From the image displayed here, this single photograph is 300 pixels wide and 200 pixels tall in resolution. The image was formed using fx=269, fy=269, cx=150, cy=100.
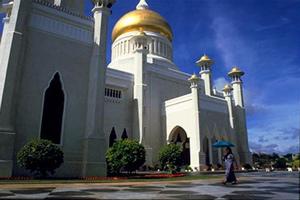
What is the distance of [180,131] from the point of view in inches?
1034

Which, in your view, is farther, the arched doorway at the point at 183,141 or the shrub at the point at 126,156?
the arched doorway at the point at 183,141

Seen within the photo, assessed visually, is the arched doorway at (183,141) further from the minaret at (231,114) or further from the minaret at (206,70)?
the minaret at (206,70)

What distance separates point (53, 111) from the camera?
14.4 meters

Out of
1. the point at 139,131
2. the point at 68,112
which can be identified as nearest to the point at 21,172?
the point at 68,112

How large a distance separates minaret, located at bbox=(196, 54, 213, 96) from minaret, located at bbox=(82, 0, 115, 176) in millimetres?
14807

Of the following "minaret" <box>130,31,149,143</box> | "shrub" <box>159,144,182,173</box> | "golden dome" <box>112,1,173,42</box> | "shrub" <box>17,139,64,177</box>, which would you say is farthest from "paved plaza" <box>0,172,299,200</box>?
"golden dome" <box>112,1,173,42</box>

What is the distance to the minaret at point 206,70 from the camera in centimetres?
2884

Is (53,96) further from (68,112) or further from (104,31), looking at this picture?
(104,31)

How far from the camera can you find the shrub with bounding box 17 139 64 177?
Answer: 38.0 ft

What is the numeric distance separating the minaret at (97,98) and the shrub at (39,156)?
216 centimetres

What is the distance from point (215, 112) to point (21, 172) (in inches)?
689

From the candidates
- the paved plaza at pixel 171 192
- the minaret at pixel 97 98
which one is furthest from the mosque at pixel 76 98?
the paved plaza at pixel 171 192

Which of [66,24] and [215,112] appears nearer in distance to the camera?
[66,24]

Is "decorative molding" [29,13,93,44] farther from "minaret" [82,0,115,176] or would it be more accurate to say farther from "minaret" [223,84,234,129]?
"minaret" [223,84,234,129]
